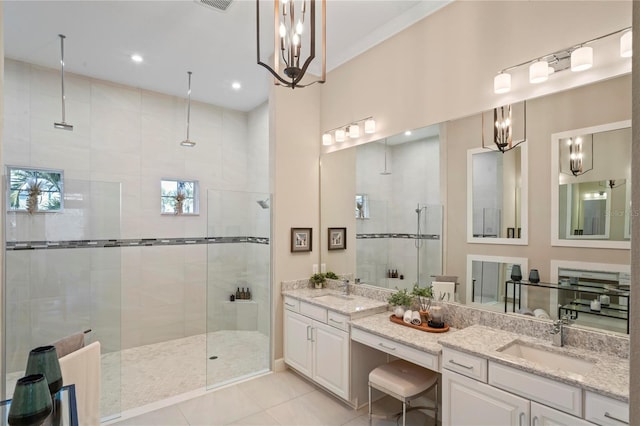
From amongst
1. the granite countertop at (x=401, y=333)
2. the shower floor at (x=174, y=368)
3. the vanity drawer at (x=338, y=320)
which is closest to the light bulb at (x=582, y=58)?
the granite countertop at (x=401, y=333)

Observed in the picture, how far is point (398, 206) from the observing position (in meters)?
3.31

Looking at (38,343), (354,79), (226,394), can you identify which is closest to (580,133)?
(354,79)

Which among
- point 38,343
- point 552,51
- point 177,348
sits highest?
point 552,51

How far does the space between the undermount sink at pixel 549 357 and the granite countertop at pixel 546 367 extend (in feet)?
0.06

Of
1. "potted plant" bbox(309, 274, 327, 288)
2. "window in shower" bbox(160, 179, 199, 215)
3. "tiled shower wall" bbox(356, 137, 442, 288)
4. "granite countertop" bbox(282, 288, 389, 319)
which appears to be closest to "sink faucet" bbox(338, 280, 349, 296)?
"granite countertop" bbox(282, 288, 389, 319)

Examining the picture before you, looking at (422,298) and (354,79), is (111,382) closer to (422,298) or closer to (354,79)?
(422,298)

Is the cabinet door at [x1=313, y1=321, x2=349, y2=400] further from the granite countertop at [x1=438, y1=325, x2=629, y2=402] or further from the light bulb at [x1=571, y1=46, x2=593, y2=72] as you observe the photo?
the light bulb at [x1=571, y1=46, x2=593, y2=72]

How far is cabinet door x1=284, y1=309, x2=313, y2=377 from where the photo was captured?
341 centimetres

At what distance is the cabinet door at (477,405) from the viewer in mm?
1897

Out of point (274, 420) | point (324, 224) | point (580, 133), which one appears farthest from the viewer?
point (324, 224)

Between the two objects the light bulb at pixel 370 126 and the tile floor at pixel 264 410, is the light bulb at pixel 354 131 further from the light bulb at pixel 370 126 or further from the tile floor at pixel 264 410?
the tile floor at pixel 264 410

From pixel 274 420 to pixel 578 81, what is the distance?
3318mm

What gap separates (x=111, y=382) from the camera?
315 cm

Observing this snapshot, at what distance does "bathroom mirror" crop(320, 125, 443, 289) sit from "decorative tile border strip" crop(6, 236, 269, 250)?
0.96 meters
